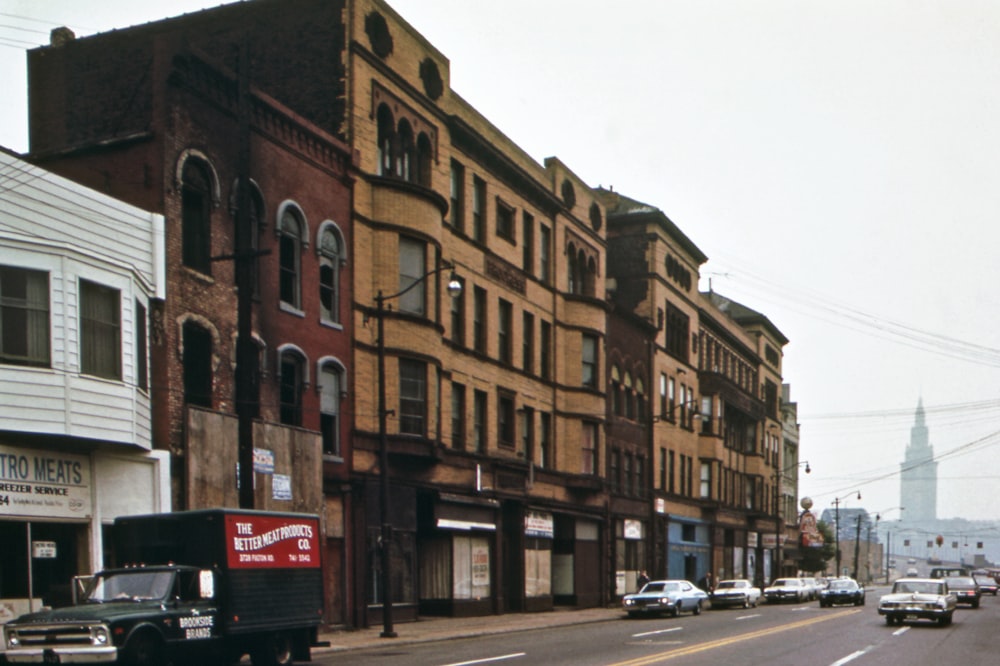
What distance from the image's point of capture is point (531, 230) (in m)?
46.8

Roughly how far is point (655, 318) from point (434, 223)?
2657 cm

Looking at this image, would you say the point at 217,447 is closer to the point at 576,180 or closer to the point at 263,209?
the point at 263,209

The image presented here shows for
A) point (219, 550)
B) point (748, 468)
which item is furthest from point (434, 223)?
point (748, 468)

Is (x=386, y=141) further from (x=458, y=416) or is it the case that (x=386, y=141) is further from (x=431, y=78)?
(x=458, y=416)

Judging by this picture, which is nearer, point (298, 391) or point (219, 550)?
point (219, 550)

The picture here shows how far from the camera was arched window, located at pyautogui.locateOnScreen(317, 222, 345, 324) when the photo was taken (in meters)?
32.7

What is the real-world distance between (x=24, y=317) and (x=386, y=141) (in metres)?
15.8

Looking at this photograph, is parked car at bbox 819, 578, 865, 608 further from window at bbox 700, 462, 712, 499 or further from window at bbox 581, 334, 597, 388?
window at bbox 700, 462, 712, 499

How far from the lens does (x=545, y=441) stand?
48.2m

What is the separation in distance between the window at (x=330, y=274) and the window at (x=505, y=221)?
1115 centimetres

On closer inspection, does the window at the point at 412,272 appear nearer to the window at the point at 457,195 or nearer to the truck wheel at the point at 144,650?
the window at the point at 457,195

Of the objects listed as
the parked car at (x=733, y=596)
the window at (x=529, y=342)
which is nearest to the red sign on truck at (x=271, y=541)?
the window at (x=529, y=342)

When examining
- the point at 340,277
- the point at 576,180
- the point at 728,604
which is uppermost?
the point at 576,180

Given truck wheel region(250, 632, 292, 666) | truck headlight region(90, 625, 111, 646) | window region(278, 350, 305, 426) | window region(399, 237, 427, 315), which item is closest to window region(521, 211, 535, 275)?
window region(399, 237, 427, 315)
